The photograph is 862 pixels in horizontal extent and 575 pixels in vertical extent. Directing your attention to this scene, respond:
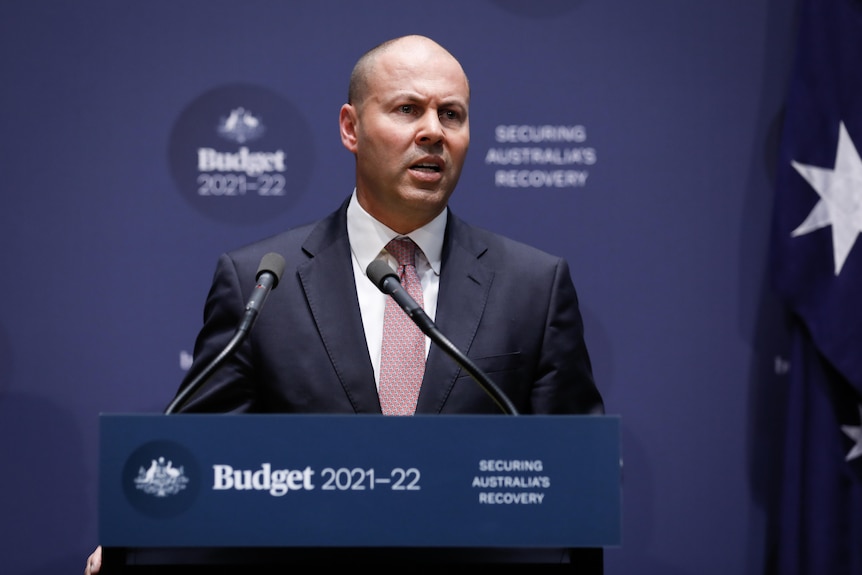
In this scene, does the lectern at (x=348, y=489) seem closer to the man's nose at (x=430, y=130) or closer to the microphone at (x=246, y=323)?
the microphone at (x=246, y=323)

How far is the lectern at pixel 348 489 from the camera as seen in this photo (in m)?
1.27

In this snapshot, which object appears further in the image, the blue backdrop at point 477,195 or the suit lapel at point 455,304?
the blue backdrop at point 477,195

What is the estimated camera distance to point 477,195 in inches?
128

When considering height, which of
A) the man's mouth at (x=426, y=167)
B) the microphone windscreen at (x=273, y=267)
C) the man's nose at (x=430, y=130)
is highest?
the man's nose at (x=430, y=130)

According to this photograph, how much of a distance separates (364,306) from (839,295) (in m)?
1.66

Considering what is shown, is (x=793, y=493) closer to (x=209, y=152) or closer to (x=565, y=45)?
(x=565, y=45)

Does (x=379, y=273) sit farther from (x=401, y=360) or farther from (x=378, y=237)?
(x=378, y=237)

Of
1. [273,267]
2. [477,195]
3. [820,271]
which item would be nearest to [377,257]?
[273,267]

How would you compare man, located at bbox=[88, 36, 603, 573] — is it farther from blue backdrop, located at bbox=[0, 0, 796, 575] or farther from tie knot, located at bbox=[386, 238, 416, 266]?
blue backdrop, located at bbox=[0, 0, 796, 575]

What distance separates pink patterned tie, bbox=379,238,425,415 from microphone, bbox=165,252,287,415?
0.50 meters

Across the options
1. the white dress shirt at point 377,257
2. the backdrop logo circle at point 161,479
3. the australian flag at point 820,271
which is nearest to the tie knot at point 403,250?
the white dress shirt at point 377,257

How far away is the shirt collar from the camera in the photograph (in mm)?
2295

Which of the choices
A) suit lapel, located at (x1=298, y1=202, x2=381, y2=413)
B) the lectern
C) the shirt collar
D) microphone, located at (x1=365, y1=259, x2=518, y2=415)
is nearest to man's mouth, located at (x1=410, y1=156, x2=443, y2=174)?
the shirt collar

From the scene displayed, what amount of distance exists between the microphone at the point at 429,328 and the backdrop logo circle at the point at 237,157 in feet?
5.48
